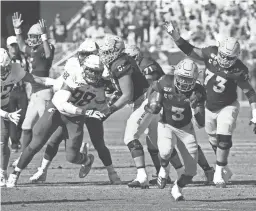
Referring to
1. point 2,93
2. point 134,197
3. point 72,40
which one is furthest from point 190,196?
point 72,40

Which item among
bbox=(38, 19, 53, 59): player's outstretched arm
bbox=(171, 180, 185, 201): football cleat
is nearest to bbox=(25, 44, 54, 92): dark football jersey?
bbox=(38, 19, 53, 59): player's outstretched arm

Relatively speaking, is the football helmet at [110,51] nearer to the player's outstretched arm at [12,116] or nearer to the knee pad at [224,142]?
the player's outstretched arm at [12,116]

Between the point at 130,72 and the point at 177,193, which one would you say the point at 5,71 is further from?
the point at 177,193

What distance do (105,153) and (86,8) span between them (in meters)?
18.8

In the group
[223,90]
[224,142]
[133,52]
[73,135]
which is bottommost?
[224,142]

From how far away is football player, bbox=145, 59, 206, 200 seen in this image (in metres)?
8.93

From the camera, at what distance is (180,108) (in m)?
9.15

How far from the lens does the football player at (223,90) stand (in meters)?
9.92

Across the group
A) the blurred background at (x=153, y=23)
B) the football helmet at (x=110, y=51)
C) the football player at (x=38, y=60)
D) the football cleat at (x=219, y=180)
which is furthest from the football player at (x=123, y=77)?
the blurred background at (x=153, y=23)

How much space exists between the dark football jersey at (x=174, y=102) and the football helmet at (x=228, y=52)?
35.5 inches

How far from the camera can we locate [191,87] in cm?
898

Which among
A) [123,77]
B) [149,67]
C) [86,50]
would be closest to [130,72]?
[123,77]

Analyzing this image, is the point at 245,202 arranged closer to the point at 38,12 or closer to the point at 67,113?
the point at 67,113

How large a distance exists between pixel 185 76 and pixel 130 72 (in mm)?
936
